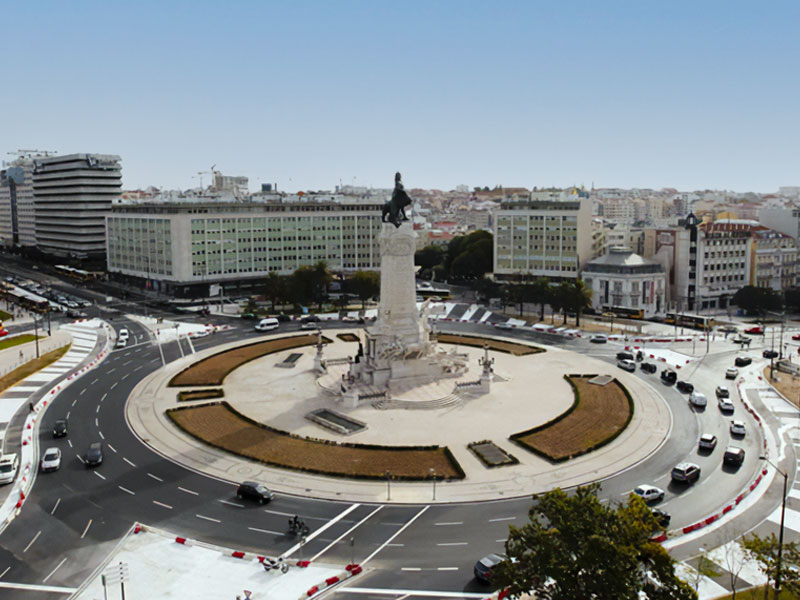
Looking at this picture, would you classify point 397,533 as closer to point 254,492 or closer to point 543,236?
point 254,492

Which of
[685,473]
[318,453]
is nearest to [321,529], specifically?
[318,453]

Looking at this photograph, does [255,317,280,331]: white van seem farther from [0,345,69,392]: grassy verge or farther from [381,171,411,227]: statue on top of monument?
[381,171,411,227]: statue on top of monument

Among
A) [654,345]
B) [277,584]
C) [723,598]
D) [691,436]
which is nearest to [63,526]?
[277,584]

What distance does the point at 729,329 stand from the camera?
107188 mm

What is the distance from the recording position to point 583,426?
6050 cm

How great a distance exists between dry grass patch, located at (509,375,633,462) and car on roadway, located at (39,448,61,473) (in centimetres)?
3707

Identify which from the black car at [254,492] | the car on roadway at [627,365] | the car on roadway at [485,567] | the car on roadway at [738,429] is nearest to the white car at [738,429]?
the car on roadway at [738,429]

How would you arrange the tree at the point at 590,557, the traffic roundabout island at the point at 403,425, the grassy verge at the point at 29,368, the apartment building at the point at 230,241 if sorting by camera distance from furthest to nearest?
the apartment building at the point at 230,241 → the grassy verge at the point at 29,368 → the traffic roundabout island at the point at 403,425 → the tree at the point at 590,557

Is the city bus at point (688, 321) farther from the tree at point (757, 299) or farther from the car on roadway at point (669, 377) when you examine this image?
the car on roadway at point (669, 377)

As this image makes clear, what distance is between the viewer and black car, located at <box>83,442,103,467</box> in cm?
5159

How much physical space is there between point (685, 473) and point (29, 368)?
243 feet

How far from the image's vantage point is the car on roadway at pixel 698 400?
66.7 meters

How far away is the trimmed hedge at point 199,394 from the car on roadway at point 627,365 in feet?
160

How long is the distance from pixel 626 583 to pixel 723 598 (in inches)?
461
